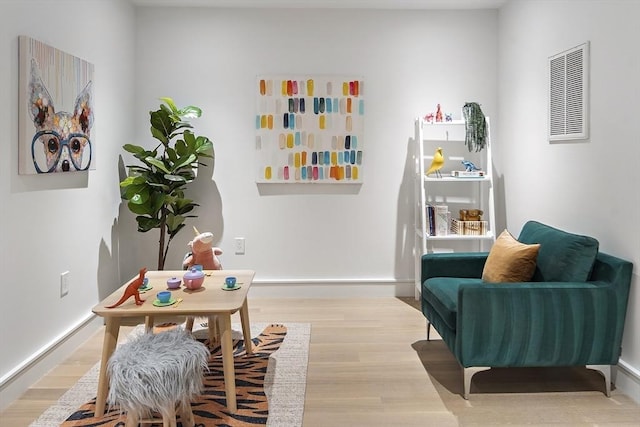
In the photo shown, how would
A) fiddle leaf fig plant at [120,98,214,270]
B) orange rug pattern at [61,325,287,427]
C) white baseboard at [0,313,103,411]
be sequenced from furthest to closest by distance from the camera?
fiddle leaf fig plant at [120,98,214,270]
white baseboard at [0,313,103,411]
orange rug pattern at [61,325,287,427]

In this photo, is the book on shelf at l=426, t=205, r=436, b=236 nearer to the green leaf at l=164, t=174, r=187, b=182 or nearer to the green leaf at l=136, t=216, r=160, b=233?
the green leaf at l=164, t=174, r=187, b=182

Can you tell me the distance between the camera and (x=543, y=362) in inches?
105

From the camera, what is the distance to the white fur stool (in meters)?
2.07

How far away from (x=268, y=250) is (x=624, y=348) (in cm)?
282

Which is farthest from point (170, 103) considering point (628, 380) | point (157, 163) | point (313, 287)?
point (628, 380)

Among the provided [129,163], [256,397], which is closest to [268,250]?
[129,163]

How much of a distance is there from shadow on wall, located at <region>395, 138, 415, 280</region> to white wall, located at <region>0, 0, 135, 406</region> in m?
2.37

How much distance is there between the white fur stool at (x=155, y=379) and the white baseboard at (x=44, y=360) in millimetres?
792

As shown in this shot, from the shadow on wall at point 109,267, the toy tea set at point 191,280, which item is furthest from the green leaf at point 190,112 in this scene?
the toy tea set at point 191,280

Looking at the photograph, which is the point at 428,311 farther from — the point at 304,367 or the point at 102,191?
the point at 102,191

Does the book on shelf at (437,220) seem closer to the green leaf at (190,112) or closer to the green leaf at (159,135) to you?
the green leaf at (190,112)

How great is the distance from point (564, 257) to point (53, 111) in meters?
2.95

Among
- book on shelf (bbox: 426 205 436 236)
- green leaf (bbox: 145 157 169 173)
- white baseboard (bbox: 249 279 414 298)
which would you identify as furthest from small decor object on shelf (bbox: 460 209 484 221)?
green leaf (bbox: 145 157 169 173)

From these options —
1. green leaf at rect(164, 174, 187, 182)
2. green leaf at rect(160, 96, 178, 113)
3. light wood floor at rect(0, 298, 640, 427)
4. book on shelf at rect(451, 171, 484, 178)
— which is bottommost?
light wood floor at rect(0, 298, 640, 427)
